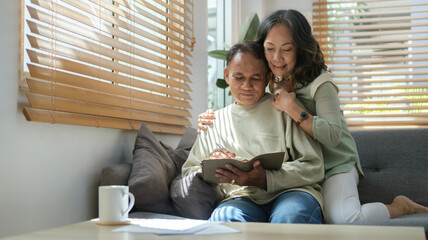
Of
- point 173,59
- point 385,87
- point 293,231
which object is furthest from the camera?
point 385,87

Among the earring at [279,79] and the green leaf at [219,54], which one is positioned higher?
the green leaf at [219,54]

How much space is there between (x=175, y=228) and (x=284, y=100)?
1043mm

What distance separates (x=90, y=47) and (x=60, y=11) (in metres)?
0.23

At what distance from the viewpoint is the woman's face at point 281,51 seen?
7.16 feet

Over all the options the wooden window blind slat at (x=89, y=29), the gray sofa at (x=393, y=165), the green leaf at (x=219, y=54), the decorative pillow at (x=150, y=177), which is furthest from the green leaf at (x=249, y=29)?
the decorative pillow at (x=150, y=177)

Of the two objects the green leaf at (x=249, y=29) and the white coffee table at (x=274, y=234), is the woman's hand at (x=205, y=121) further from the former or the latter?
the green leaf at (x=249, y=29)

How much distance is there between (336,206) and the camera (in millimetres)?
2006

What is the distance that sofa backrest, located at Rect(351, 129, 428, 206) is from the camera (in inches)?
97.4

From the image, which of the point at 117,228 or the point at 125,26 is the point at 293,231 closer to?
the point at 117,228

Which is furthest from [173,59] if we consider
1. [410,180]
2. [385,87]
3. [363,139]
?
[385,87]

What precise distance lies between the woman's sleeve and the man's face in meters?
0.24

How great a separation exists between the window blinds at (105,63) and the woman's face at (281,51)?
678 mm

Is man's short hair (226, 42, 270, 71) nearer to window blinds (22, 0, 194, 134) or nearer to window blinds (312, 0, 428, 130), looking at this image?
window blinds (22, 0, 194, 134)

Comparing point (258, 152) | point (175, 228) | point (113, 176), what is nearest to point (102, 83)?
point (113, 176)
